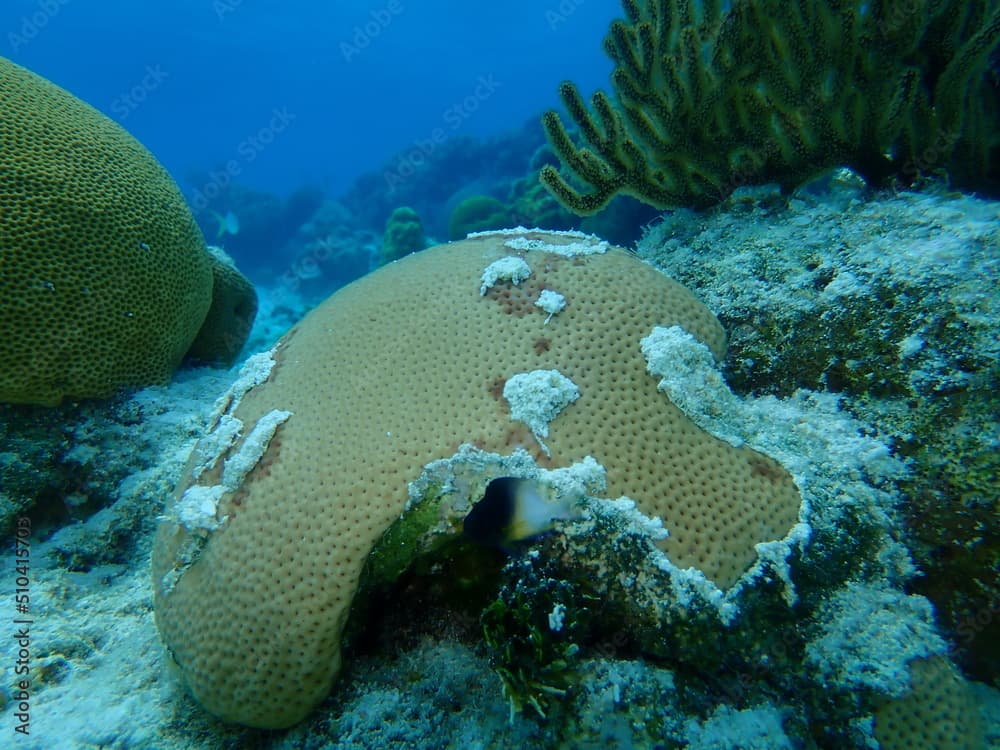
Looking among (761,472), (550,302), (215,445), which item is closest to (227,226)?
(215,445)

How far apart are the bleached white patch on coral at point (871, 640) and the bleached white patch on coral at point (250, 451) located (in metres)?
2.33

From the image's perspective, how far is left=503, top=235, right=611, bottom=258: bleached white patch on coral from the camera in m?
2.57

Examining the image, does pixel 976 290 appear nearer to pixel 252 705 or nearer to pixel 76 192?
pixel 252 705

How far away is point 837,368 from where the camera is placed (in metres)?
2.17

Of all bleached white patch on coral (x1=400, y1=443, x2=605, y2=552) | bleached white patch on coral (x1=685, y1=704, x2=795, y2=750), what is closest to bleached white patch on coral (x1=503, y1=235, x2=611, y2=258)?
bleached white patch on coral (x1=400, y1=443, x2=605, y2=552)

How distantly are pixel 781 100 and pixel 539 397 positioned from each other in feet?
7.98

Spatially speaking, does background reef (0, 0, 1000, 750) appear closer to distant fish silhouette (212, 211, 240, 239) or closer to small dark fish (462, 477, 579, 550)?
small dark fish (462, 477, 579, 550)

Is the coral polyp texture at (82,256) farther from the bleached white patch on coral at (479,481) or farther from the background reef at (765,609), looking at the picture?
the bleached white patch on coral at (479,481)

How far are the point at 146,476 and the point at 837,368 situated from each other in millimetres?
4042

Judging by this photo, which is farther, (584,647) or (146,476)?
(146,476)

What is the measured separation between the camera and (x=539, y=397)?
197 centimetres

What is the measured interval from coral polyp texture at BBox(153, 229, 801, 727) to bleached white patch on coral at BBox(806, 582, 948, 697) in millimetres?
358

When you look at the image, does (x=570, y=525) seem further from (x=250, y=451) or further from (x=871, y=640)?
(x=250, y=451)

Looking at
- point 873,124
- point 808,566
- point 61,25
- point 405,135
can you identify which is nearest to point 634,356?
point 808,566
